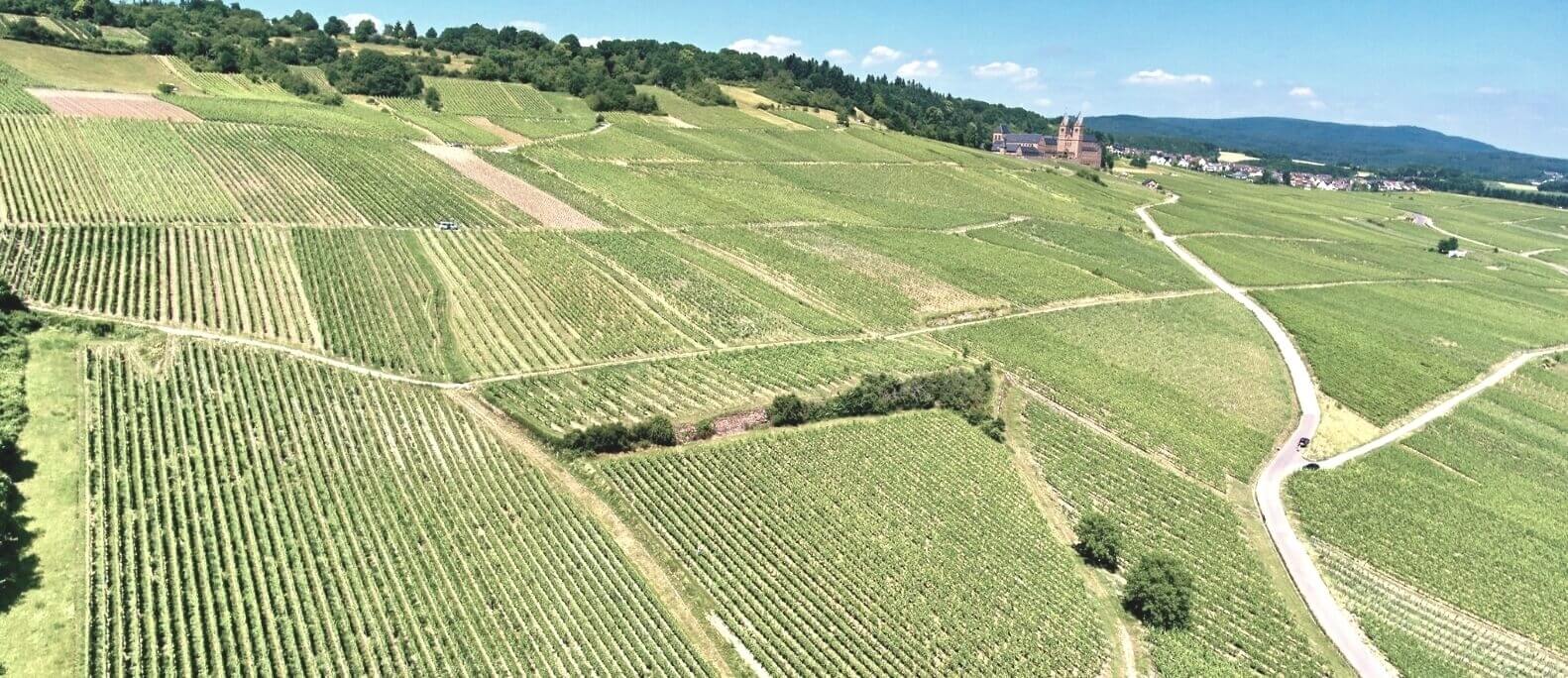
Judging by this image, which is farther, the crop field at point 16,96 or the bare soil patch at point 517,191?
the crop field at point 16,96

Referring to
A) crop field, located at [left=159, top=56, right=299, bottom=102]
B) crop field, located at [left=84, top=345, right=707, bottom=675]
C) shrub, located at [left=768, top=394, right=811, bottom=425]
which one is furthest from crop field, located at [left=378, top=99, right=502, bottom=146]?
shrub, located at [left=768, top=394, right=811, bottom=425]

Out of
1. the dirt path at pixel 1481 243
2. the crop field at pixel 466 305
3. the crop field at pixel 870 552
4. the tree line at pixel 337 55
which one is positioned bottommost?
the crop field at pixel 870 552

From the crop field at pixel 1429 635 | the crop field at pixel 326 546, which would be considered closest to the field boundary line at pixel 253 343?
the crop field at pixel 326 546

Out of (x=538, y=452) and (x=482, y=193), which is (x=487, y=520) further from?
(x=482, y=193)

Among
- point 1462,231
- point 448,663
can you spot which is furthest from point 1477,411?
point 1462,231

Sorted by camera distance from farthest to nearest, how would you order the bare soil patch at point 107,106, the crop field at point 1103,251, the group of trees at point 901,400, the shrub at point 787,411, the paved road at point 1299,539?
the crop field at point 1103,251 → the bare soil patch at point 107,106 → the group of trees at point 901,400 → the shrub at point 787,411 → the paved road at point 1299,539

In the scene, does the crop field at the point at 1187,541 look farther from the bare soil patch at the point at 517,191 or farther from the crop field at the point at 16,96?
the crop field at the point at 16,96

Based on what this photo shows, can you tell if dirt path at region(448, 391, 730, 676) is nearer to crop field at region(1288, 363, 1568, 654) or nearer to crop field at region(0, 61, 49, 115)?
crop field at region(1288, 363, 1568, 654)
